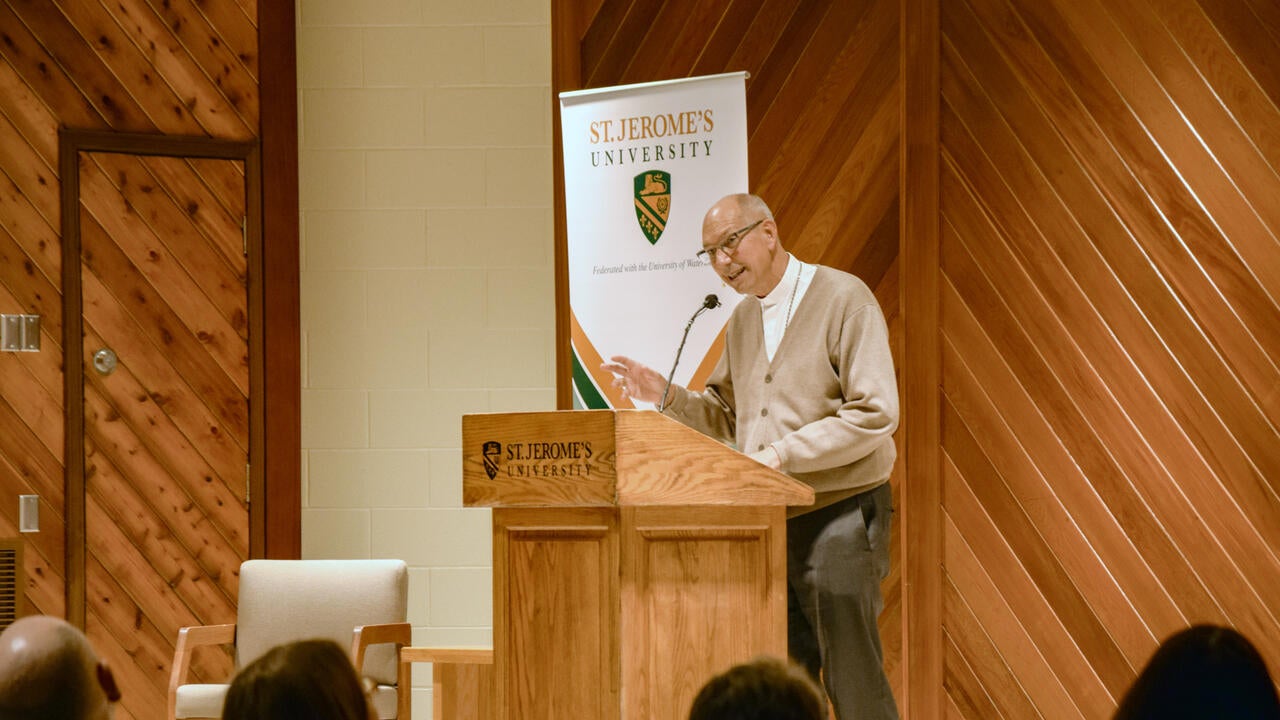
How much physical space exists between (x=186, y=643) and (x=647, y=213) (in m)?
1.91

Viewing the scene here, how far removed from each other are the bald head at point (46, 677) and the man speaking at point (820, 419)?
1604 mm

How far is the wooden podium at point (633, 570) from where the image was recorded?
249 cm

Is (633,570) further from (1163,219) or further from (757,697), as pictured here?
(1163,219)

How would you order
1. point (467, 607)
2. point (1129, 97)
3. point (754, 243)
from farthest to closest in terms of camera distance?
point (467, 607)
point (1129, 97)
point (754, 243)

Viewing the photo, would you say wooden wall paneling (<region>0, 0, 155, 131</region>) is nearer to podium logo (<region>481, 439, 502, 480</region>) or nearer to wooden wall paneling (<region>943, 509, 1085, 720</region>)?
podium logo (<region>481, 439, 502, 480</region>)

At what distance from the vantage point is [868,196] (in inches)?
168

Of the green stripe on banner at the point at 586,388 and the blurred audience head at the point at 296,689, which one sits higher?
the green stripe on banner at the point at 586,388

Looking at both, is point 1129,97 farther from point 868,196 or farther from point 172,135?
point 172,135

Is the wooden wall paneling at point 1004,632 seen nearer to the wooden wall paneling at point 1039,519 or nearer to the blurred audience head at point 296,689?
the wooden wall paneling at point 1039,519

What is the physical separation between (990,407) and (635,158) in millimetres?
1415

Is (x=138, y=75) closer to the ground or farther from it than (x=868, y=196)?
farther from it

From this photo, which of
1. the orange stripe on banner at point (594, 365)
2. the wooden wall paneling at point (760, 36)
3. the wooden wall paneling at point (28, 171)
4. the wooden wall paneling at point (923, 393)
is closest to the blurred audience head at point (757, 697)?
the orange stripe on banner at point (594, 365)

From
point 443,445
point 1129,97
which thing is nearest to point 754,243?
point 1129,97

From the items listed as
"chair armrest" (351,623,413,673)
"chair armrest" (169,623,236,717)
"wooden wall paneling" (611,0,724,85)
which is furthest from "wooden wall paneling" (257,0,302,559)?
"wooden wall paneling" (611,0,724,85)
